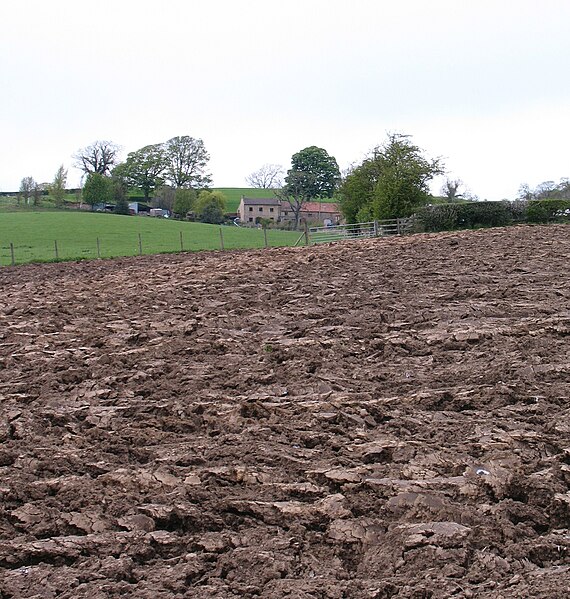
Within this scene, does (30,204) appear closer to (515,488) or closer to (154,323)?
(154,323)

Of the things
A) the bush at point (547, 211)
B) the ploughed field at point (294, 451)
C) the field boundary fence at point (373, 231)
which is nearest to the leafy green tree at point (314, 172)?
the field boundary fence at point (373, 231)

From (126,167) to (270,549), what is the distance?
329 feet

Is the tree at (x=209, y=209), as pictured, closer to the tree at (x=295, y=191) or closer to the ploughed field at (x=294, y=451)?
the tree at (x=295, y=191)

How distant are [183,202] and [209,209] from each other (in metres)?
5.96

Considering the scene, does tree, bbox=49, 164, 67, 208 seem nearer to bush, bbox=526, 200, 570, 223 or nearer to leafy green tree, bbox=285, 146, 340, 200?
leafy green tree, bbox=285, 146, 340, 200

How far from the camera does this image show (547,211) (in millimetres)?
34812

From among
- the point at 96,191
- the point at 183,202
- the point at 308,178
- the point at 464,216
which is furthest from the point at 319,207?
the point at 464,216

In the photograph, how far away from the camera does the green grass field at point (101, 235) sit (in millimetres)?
40594

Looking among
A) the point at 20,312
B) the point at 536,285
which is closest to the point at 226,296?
the point at 20,312

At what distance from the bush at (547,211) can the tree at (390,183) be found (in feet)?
21.6

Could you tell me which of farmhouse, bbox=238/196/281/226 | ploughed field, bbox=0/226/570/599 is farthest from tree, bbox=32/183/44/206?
ploughed field, bbox=0/226/570/599

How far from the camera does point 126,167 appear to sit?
9956cm

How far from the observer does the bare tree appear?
9506cm

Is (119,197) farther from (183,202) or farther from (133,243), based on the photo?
(133,243)
